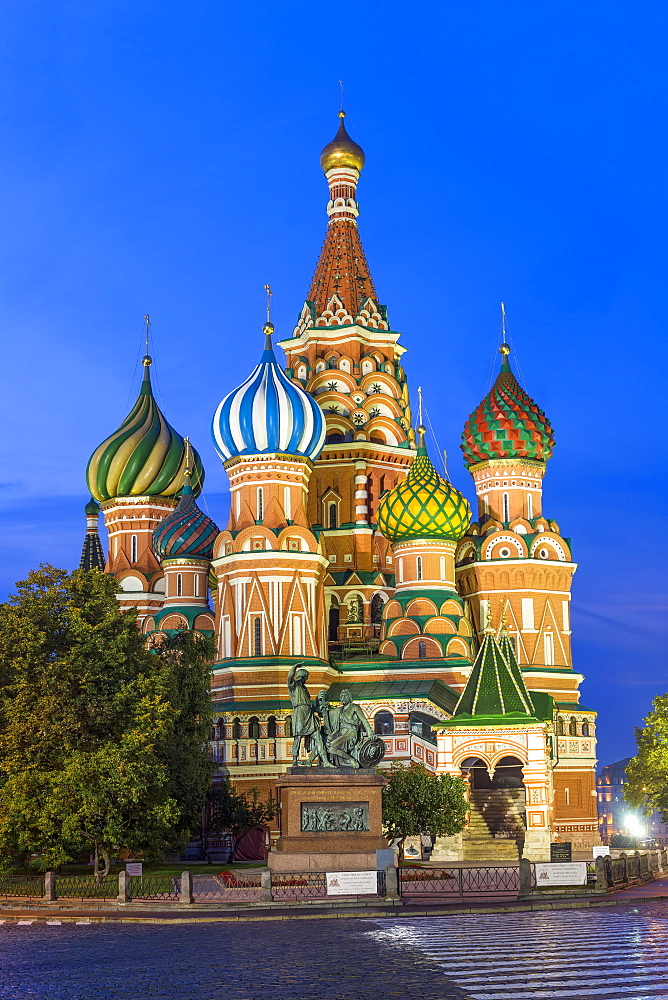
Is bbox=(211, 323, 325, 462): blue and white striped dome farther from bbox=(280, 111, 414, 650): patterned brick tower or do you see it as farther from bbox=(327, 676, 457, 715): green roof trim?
bbox=(327, 676, 457, 715): green roof trim

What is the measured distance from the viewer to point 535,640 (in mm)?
54562

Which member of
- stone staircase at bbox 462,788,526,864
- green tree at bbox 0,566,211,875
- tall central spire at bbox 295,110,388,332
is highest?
tall central spire at bbox 295,110,388,332

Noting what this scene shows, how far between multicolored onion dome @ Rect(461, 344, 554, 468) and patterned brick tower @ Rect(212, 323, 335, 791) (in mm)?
8164

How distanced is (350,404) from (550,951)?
4362cm

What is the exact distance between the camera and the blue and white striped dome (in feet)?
167

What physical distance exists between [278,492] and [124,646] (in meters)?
18.6

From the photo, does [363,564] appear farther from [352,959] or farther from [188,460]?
[352,959]

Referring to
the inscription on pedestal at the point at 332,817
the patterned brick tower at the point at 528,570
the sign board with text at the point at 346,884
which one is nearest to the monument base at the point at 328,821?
the inscription on pedestal at the point at 332,817

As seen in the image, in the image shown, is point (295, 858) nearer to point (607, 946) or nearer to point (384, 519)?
point (607, 946)

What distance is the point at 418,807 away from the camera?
35.6m

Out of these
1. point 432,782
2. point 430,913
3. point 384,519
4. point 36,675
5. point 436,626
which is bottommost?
point 430,913

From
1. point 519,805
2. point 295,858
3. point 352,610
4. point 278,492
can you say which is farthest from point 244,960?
point 352,610

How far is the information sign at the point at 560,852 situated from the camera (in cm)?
3841

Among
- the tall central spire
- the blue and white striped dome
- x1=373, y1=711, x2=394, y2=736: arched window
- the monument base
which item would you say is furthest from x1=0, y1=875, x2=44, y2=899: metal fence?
the tall central spire
